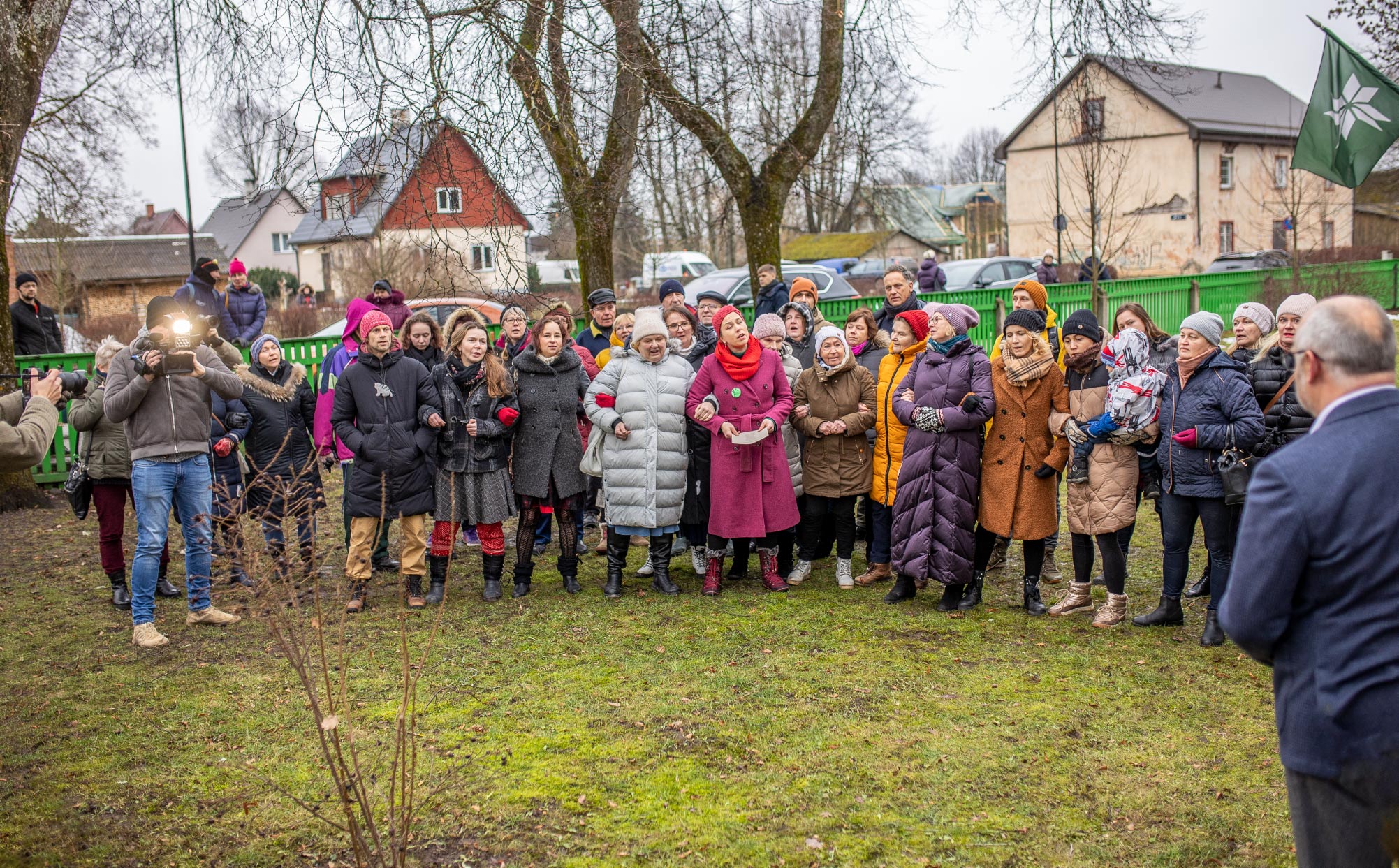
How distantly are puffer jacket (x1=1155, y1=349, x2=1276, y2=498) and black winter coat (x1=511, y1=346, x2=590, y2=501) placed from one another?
373 centimetres

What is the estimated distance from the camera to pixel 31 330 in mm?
12594

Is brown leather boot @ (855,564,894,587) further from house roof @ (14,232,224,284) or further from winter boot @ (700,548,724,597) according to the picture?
house roof @ (14,232,224,284)

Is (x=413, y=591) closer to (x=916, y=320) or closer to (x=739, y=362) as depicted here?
(x=739, y=362)

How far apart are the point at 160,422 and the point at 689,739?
3.81m

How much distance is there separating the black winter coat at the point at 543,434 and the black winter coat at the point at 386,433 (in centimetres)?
60

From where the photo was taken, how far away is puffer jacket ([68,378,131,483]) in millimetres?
7270

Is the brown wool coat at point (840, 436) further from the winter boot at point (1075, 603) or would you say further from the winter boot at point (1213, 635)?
the winter boot at point (1213, 635)

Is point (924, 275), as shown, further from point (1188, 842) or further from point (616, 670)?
point (1188, 842)

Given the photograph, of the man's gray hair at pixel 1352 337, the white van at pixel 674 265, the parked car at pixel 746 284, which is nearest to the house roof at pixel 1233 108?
the white van at pixel 674 265

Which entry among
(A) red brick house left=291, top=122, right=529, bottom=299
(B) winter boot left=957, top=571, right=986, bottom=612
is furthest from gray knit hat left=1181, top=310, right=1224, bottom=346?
(A) red brick house left=291, top=122, right=529, bottom=299

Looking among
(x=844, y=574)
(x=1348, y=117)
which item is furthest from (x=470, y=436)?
(x=1348, y=117)

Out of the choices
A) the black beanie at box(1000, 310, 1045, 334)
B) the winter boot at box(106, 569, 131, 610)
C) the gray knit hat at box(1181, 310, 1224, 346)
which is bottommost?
the winter boot at box(106, 569, 131, 610)

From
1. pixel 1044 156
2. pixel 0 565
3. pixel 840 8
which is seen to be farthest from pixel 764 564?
pixel 1044 156

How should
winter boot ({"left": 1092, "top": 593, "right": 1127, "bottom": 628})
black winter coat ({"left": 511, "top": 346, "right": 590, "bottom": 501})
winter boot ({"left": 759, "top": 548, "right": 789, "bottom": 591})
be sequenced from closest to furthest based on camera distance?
winter boot ({"left": 1092, "top": 593, "right": 1127, "bottom": 628}) → black winter coat ({"left": 511, "top": 346, "right": 590, "bottom": 501}) → winter boot ({"left": 759, "top": 548, "right": 789, "bottom": 591})
